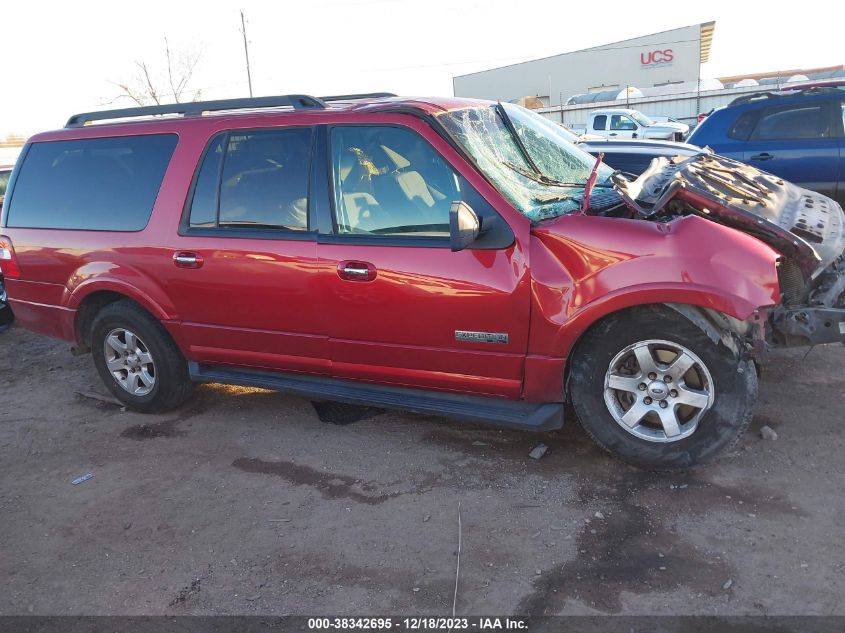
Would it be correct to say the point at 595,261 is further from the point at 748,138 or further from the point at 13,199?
the point at 748,138

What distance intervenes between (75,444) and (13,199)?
1918mm

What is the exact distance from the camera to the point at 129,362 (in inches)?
193

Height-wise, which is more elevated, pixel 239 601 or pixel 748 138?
pixel 748 138

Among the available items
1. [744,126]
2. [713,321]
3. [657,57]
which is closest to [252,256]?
[713,321]

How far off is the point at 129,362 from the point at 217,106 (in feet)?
6.16

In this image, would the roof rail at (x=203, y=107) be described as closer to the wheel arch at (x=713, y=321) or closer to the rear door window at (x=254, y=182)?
the rear door window at (x=254, y=182)

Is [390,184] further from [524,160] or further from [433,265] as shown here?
[524,160]

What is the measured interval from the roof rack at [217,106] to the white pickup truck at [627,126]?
1729 cm

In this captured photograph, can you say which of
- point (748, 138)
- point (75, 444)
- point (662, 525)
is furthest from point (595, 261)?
point (748, 138)

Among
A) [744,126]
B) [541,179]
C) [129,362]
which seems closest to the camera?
[541,179]

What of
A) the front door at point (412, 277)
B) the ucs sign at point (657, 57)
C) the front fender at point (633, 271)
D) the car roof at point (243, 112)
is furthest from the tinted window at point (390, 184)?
the ucs sign at point (657, 57)

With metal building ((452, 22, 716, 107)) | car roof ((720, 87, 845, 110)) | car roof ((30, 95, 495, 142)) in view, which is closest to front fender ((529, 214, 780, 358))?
car roof ((30, 95, 495, 142))

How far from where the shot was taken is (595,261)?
338cm

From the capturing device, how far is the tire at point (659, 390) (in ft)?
11.0
